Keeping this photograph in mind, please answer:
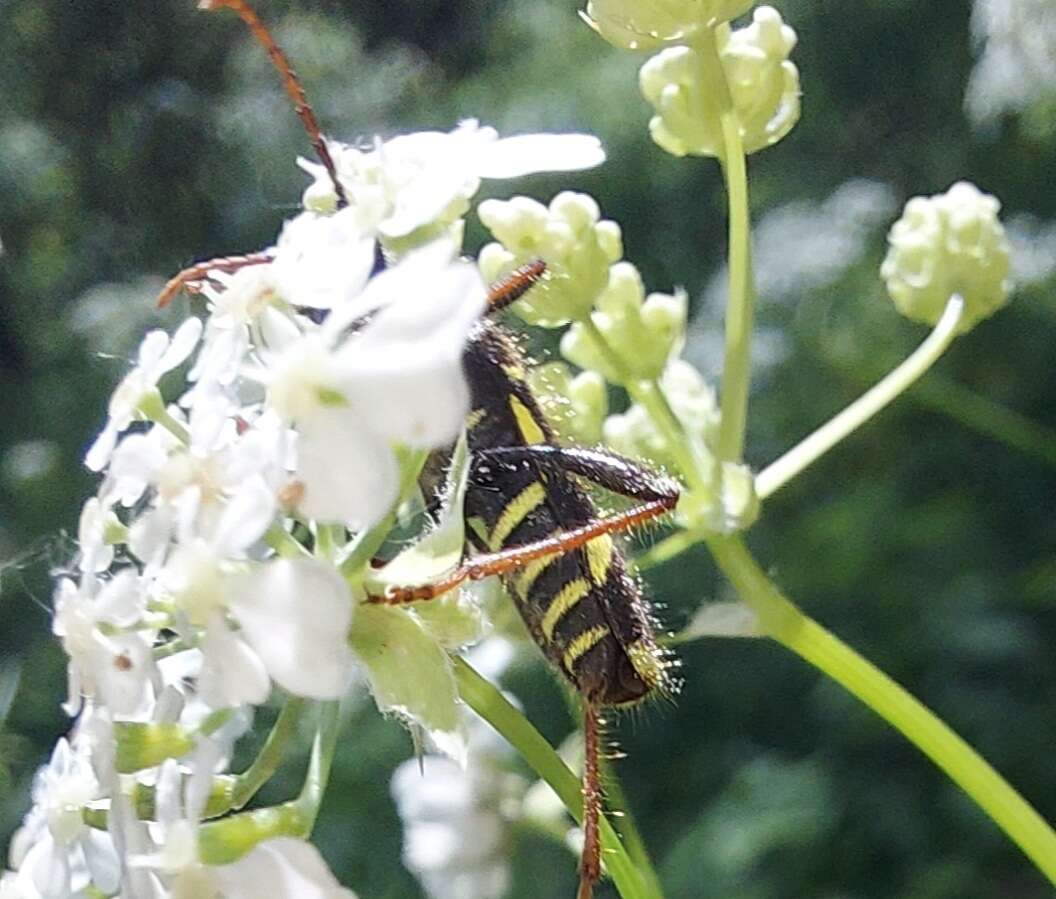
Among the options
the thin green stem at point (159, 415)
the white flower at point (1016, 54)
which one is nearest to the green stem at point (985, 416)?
the white flower at point (1016, 54)

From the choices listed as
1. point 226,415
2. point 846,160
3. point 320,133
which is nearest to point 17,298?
point 846,160

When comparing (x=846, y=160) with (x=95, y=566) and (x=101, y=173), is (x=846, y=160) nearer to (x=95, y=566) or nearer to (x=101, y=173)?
(x=101, y=173)

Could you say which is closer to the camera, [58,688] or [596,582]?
[596,582]

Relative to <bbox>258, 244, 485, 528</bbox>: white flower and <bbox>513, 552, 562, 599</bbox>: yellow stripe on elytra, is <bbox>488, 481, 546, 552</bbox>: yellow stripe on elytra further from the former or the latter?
<bbox>258, 244, 485, 528</bbox>: white flower

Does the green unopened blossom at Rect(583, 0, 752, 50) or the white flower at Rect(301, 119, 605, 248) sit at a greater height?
the green unopened blossom at Rect(583, 0, 752, 50)

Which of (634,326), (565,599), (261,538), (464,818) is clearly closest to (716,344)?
(464,818)

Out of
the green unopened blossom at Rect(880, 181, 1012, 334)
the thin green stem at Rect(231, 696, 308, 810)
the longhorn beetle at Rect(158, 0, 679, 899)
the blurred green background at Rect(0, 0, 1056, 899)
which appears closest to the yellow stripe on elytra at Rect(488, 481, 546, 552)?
the longhorn beetle at Rect(158, 0, 679, 899)

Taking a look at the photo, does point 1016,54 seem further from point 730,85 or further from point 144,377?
point 144,377
